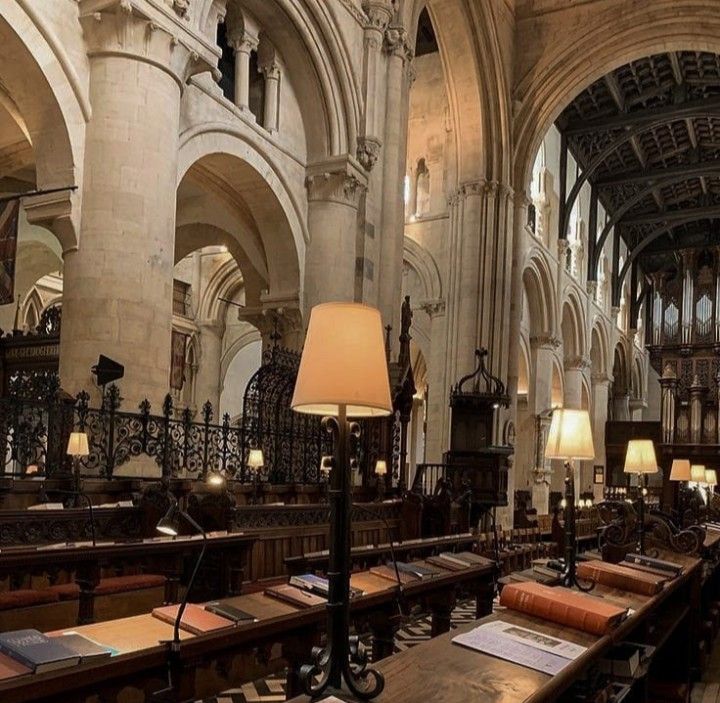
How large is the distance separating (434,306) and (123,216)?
39.5 ft

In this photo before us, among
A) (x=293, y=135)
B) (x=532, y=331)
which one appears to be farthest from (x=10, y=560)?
(x=532, y=331)

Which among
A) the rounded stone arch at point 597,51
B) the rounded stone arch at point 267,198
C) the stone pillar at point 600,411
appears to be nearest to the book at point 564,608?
the rounded stone arch at point 267,198

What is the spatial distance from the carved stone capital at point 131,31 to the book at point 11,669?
7.53 meters

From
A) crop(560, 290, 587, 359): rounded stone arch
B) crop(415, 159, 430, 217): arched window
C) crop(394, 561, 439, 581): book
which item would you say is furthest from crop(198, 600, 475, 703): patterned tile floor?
crop(560, 290, 587, 359): rounded stone arch

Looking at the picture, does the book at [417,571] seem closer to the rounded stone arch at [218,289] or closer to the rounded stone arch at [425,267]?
the rounded stone arch at [425,267]

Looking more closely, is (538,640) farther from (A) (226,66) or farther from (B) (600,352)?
(B) (600,352)

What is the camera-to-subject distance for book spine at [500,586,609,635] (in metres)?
3.25

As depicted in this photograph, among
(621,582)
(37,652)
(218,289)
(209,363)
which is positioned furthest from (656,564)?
(209,363)

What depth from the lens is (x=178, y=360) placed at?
2152 centimetres

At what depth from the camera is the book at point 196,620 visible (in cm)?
299

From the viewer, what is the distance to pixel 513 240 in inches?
787

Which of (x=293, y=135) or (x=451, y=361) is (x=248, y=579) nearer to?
(x=293, y=135)

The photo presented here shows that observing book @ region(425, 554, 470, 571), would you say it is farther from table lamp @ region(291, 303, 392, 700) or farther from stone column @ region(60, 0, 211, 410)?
stone column @ region(60, 0, 211, 410)

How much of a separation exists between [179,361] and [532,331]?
32.7 ft
